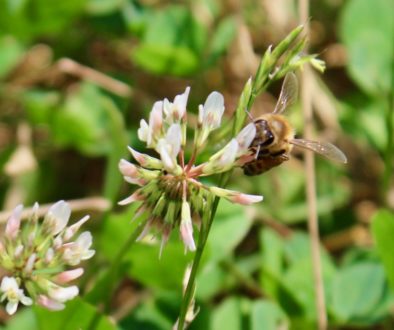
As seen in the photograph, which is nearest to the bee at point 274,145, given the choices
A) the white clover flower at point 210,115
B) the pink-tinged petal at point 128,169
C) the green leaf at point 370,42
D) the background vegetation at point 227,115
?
the white clover flower at point 210,115

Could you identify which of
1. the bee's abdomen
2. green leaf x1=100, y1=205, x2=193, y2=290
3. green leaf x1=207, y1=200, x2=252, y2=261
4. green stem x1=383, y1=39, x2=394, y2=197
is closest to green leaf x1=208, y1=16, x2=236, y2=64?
green stem x1=383, y1=39, x2=394, y2=197

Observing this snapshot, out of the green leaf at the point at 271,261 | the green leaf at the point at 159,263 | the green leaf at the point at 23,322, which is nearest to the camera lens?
the green leaf at the point at 159,263

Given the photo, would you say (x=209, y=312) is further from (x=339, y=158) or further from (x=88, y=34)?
(x=88, y=34)

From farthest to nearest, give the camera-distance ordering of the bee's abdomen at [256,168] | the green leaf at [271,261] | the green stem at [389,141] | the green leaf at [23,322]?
the green stem at [389,141], the green leaf at [271,261], the green leaf at [23,322], the bee's abdomen at [256,168]

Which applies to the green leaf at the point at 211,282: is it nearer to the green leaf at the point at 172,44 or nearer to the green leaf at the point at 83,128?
the green leaf at the point at 83,128

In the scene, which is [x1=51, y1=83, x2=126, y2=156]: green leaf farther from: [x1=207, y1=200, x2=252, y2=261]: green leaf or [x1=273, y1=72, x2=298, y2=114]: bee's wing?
[x1=273, y1=72, x2=298, y2=114]: bee's wing
